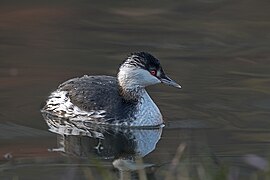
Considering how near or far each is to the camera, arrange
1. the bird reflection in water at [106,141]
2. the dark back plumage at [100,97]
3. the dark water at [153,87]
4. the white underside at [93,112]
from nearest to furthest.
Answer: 1. the dark water at [153,87]
2. the bird reflection in water at [106,141]
3. the white underside at [93,112]
4. the dark back plumage at [100,97]

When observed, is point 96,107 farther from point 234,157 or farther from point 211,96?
point 234,157

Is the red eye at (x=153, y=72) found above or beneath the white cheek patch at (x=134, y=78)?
above

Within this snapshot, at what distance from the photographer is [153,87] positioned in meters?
10.8

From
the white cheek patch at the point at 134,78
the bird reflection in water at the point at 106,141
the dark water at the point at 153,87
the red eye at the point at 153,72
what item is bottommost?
the bird reflection in water at the point at 106,141

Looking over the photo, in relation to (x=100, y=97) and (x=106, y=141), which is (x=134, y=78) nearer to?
(x=100, y=97)

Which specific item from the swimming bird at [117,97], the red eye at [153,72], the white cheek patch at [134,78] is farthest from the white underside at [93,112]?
the red eye at [153,72]

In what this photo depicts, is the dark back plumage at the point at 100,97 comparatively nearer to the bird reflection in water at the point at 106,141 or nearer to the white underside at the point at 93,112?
the white underside at the point at 93,112

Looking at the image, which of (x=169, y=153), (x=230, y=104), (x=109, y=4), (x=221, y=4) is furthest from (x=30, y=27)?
(x=169, y=153)

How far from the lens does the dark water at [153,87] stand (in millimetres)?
8086

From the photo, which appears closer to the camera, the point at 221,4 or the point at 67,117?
the point at 67,117

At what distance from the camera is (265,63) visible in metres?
11.4

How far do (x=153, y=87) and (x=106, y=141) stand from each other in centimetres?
174

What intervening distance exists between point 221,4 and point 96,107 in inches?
191

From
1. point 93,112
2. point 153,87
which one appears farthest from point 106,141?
point 153,87
